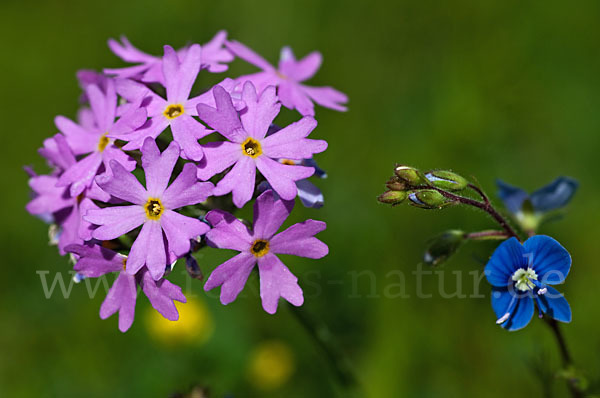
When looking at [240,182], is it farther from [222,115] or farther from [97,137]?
[97,137]

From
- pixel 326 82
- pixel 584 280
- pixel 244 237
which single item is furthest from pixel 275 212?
pixel 326 82

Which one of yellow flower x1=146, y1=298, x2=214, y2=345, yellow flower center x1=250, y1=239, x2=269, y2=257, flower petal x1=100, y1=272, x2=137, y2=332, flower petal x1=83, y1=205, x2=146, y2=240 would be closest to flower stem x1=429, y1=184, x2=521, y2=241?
yellow flower center x1=250, y1=239, x2=269, y2=257

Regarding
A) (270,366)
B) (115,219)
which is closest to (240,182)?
(115,219)

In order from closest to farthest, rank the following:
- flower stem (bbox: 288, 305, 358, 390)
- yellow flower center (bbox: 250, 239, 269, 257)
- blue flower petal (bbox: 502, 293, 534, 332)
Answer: blue flower petal (bbox: 502, 293, 534, 332)
yellow flower center (bbox: 250, 239, 269, 257)
flower stem (bbox: 288, 305, 358, 390)

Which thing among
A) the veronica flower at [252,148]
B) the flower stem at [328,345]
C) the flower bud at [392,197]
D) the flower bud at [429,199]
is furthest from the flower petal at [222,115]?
the flower stem at [328,345]

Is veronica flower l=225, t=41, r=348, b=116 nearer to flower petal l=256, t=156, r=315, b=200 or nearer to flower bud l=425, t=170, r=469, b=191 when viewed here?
flower petal l=256, t=156, r=315, b=200

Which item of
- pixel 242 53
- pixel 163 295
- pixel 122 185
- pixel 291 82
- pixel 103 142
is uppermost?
pixel 242 53
